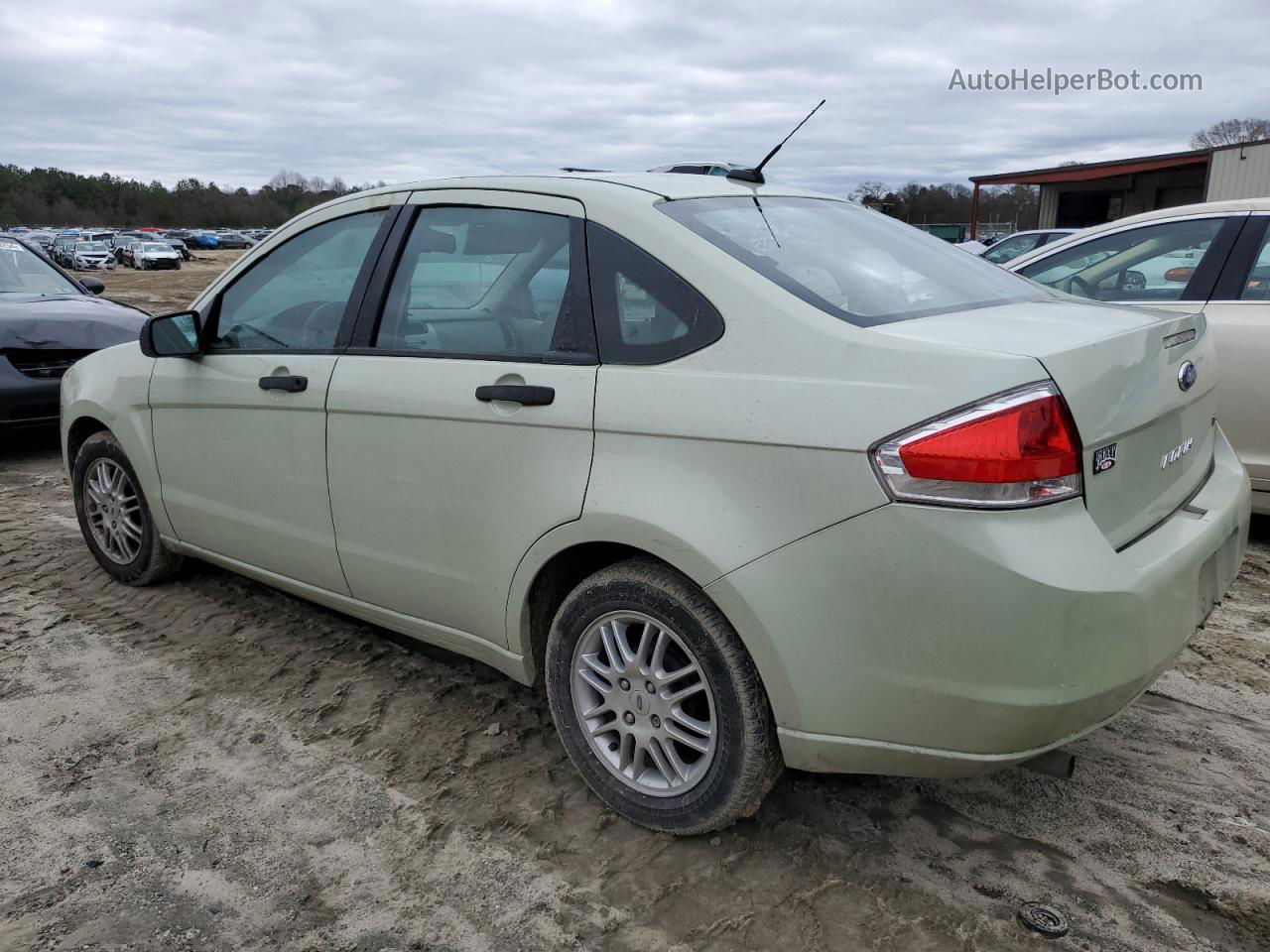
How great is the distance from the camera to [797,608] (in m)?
2.26

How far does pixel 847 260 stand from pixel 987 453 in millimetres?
917

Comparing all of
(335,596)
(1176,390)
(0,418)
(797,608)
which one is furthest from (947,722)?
(0,418)

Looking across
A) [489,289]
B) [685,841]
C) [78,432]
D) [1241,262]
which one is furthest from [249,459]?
[1241,262]

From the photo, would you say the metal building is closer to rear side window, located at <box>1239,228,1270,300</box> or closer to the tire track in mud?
rear side window, located at <box>1239,228,1270,300</box>

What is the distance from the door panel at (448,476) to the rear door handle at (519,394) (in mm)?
14

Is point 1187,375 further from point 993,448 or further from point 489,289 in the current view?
point 489,289

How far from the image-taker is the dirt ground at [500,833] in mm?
2365

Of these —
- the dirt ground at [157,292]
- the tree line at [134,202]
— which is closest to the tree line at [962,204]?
the dirt ground at [157,292]

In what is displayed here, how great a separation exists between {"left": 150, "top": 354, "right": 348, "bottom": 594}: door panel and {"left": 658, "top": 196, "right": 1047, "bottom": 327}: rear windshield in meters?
1.39

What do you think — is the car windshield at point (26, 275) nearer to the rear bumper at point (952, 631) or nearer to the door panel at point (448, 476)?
the door panel at point (448, 476)

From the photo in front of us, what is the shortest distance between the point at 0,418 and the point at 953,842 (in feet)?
22.4

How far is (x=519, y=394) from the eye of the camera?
2729mm

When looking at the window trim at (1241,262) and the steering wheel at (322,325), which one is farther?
the window trim at (1241,262)

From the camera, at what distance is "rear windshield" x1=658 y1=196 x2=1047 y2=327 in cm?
252
